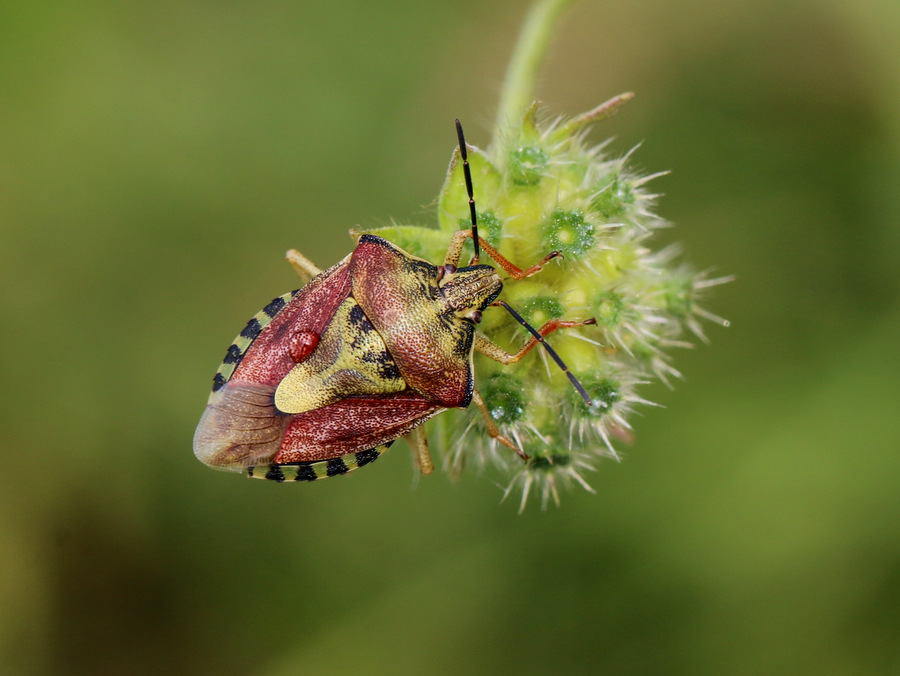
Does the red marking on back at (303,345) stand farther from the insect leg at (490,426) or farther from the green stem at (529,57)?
the green stem at (529,57)

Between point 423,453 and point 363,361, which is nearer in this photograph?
point 363,361

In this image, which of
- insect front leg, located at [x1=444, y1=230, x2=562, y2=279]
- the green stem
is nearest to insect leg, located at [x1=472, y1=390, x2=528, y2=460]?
insect front leg, located at [x1=444, y1=230, x2=562, y2=279]

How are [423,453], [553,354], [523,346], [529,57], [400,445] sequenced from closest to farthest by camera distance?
[553,354] < [523,346] < [423,453] < [529,57] < [400,445]

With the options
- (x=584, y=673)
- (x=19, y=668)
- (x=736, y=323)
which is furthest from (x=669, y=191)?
(x=19, y=668)

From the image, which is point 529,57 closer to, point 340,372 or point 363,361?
point 363,361

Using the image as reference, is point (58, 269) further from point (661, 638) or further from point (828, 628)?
point (828, 628)

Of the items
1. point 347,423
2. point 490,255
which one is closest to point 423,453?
point 347,423

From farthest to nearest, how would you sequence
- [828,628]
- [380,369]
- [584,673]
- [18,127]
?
1. [18,127]
2. [584,673]
3. [828,628]
4. [380,369]
